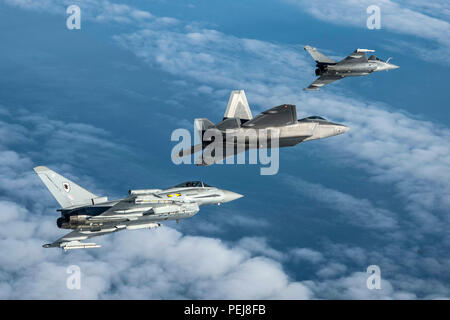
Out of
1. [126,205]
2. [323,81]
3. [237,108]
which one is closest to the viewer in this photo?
[126,205]

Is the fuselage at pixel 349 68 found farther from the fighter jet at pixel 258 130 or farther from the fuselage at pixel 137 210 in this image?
the fuselage at pixel 137 210

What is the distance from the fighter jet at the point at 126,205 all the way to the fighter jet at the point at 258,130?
16.8 feet

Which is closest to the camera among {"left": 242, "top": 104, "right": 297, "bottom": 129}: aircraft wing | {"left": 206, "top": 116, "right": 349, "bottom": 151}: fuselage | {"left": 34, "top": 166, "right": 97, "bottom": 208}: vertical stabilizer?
{"left": 242, "top": 104, "right": 297, "bottom": 129}: aircraft wing

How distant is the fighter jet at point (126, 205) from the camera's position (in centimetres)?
6175

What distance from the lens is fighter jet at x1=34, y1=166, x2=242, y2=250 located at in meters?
61.8

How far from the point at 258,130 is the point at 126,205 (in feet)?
53.8

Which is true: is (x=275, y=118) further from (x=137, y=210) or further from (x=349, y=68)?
(x=349, y=68)

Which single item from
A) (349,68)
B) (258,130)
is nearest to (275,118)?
(258,130)

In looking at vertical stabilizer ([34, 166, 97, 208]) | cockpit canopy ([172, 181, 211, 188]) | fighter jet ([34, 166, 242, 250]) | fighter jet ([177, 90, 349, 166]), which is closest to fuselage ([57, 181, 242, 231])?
fighter jet ([34, 166, 242, 250])

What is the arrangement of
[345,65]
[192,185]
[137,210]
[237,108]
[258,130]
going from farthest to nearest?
1. [345,65]
2. [237,108]
3. [258,130]
4. [192,185]
5. [137,210]

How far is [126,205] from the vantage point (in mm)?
61844

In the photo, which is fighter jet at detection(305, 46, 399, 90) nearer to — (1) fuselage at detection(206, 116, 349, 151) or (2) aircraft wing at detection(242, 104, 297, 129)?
(1) fuselage at detection(206, 116, 349, 151)

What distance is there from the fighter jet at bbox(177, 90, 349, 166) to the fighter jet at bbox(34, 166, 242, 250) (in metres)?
5.11
